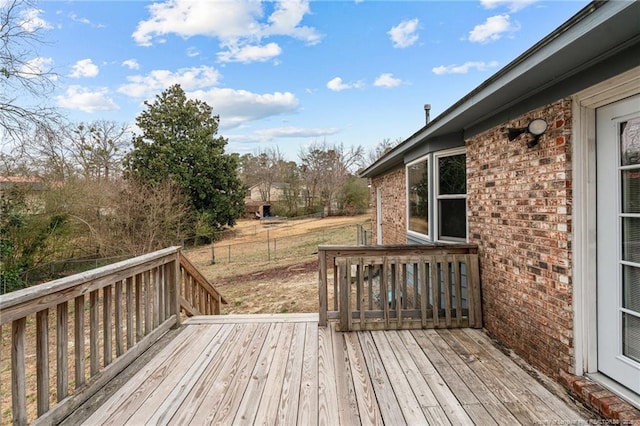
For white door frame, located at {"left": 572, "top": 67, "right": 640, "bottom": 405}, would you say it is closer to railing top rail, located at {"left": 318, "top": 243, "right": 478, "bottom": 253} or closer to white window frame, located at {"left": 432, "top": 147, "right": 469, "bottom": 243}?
railing top rail, located at {"left": 318, "top": 243, "right": 478, "bottom": 253}

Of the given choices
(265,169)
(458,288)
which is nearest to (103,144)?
(458,288)

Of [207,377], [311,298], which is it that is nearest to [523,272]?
[207,377]

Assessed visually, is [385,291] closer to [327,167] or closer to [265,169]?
[327,167]

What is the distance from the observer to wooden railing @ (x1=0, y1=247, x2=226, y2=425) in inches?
71.1

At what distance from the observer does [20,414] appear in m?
1.77

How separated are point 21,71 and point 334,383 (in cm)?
857

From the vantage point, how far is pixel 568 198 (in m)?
2.32

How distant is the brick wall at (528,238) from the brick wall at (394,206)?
3.05 m

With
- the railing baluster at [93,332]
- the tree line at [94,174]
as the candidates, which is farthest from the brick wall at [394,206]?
the tree line at [94,174]

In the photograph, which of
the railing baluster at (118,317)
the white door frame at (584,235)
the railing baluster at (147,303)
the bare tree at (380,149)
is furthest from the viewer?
the bare tree at (380,149)

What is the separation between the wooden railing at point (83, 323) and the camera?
5.93 feet

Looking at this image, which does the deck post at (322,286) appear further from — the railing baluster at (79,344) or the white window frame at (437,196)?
the railing baluster at (79,344)

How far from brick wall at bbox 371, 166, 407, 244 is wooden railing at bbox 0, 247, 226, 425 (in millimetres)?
4294

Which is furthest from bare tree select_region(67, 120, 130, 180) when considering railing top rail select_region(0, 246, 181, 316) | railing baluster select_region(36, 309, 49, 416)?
railing baluster select_region(36, 309, 49, 416)
